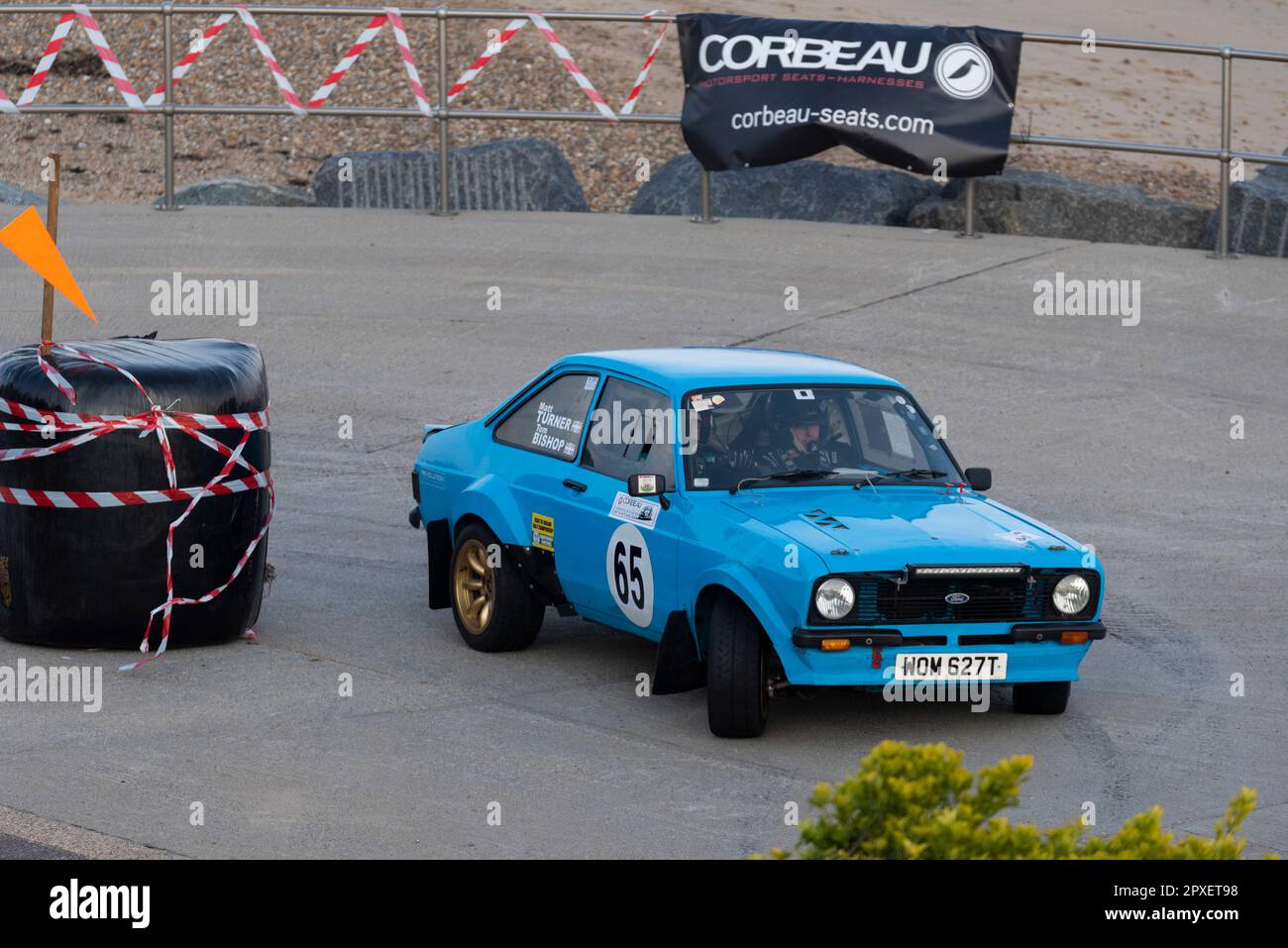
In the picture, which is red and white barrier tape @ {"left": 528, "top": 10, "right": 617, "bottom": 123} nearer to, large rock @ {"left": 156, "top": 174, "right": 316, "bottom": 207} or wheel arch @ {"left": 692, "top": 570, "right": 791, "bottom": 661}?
large rock @ {"left": 156, "top": 174, "right": 316, "bottom": 207}

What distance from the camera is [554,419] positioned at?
9328 mm

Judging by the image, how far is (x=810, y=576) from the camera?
751 centimetres

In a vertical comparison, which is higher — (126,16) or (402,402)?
(126,16)

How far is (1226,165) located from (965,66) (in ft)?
8.33

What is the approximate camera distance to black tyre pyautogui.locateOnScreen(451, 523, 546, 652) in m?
9.15

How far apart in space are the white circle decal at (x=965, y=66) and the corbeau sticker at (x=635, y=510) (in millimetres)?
9811

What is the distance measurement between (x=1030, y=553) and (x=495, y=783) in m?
2.41

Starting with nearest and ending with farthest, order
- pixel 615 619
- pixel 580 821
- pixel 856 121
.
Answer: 1. pixel 580 821
2. pixel 615 619
3. pixel 856 121

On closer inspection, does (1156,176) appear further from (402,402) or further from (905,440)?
(905,440)

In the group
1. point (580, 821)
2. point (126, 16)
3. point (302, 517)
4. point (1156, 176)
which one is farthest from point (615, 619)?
point (126, 16)

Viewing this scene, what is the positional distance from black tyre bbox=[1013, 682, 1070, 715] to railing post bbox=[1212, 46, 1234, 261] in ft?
32.9
